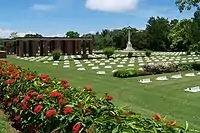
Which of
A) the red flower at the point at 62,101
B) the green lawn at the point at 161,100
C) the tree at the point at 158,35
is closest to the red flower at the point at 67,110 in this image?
the red flower at the point at 62,101

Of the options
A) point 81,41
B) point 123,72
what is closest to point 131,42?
point 81,41

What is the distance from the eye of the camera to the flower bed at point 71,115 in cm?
309

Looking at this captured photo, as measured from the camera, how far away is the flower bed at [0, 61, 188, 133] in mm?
3092

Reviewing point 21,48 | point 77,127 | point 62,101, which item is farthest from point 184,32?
point 21,48

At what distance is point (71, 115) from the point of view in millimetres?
3588

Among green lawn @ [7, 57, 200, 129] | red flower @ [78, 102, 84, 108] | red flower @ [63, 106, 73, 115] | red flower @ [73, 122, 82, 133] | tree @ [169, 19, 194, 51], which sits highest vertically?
tree @ [169, 19, 194, 51]

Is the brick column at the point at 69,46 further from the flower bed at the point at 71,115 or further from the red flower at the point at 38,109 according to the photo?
the red flower at the point at 38,109

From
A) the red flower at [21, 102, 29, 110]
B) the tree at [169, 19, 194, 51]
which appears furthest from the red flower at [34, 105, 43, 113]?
the tree at [169, 19, 194, 51]

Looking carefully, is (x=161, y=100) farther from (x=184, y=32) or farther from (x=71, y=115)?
(x=184, y=32)

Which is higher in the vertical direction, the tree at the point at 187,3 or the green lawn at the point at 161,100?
the tree at the point at 187,3

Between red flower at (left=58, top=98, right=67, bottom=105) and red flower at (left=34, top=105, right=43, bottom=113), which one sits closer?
red flower at (left=58, top=98, right=67, bottom=105)

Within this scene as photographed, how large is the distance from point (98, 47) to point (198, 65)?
4866 cm

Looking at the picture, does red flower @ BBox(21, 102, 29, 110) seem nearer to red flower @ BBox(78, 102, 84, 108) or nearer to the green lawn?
red flower @ BBox(78, 102, 84, 108)

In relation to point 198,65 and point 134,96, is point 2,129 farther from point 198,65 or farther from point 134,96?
point 198,65
